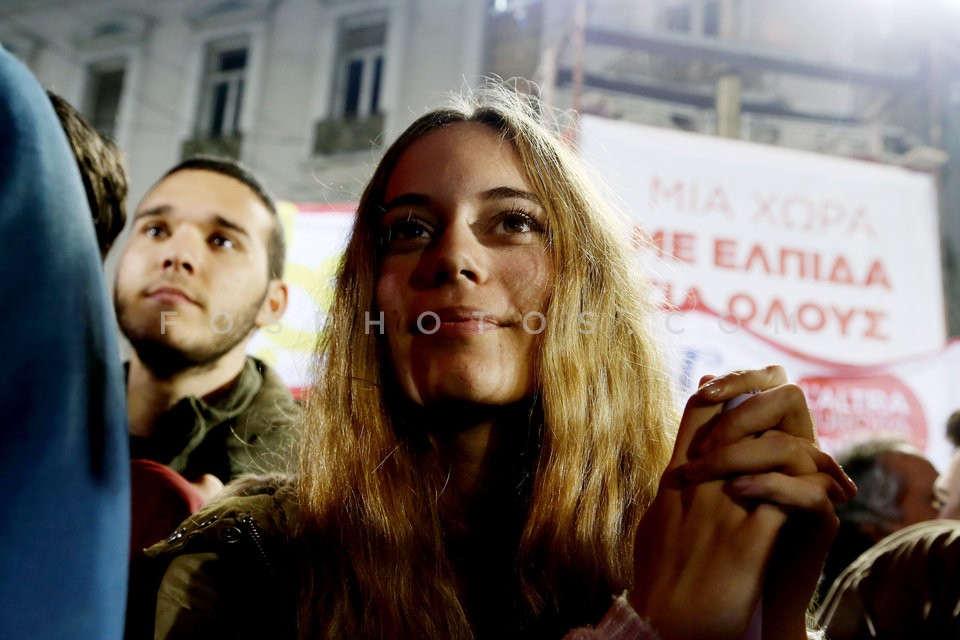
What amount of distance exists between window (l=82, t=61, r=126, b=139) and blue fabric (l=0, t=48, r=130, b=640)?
2081mm

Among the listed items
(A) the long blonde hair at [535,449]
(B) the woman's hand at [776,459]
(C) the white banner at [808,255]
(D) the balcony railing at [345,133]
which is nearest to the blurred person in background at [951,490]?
(A) the long blonde hair at [535,449]

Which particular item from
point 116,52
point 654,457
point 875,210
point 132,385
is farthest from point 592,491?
point 875,210

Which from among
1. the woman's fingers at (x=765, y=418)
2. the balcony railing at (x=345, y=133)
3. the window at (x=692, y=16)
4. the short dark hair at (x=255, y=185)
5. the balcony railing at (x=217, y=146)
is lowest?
the woman's fingers at (x=765, y=418)

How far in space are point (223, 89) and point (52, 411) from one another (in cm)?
234

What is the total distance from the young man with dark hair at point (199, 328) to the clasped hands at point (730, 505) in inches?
31.9

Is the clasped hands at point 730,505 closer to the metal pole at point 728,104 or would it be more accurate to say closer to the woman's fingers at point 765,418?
the woman's fingers at point 765,418

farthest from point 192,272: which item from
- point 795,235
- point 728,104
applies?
point 728,104

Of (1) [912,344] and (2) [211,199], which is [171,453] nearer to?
(2) [211,199]

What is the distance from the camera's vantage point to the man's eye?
1461 mm

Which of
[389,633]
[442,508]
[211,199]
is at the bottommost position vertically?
[389,633]

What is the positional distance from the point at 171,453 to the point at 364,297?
1.80ft

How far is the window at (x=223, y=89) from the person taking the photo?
2436 millimetres

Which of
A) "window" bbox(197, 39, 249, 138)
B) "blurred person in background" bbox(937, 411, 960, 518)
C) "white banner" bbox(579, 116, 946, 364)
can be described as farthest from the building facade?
"blurred person in background" bbox(937, 411, 960, 518)

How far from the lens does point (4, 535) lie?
1.19 feet
